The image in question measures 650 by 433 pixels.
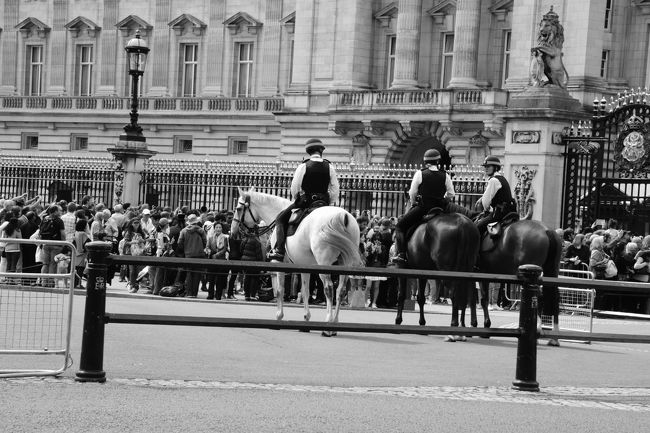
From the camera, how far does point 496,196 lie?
19.7 metres

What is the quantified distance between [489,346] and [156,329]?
4.03 m

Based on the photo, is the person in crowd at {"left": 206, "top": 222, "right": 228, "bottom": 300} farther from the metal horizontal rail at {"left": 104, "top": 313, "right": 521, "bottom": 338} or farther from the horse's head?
the metal horizontal rail at {"left": 104, "top": 313, "right": 521, "bottom": 338}

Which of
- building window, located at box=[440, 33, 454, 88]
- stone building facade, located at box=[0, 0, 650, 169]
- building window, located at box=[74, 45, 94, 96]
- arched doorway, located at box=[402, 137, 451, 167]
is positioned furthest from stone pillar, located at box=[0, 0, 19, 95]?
building window, located at box=[440, 33, 454, 88]

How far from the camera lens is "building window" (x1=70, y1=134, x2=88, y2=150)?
67.0 m

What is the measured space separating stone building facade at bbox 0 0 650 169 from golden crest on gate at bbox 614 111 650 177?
687 inches

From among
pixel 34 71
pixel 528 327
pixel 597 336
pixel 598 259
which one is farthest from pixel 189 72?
pixel 528 327

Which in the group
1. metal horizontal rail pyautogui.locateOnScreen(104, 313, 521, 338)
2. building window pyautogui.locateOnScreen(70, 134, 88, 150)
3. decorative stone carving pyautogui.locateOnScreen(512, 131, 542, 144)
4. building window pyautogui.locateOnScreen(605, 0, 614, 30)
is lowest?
metal horizontal rail pyautogui.locateOnScreen(104, 313, 521, 338)

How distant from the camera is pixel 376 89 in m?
54.2

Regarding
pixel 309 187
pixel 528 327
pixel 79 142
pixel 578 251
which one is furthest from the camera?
pixel 79 142

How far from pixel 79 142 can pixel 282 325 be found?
185 feet

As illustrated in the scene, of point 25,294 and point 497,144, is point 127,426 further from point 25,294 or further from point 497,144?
point 497,144

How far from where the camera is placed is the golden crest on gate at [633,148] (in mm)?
29250

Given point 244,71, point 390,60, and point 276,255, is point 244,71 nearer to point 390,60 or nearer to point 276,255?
point 390,60

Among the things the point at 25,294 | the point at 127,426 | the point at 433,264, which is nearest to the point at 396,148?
the point at 433,264
